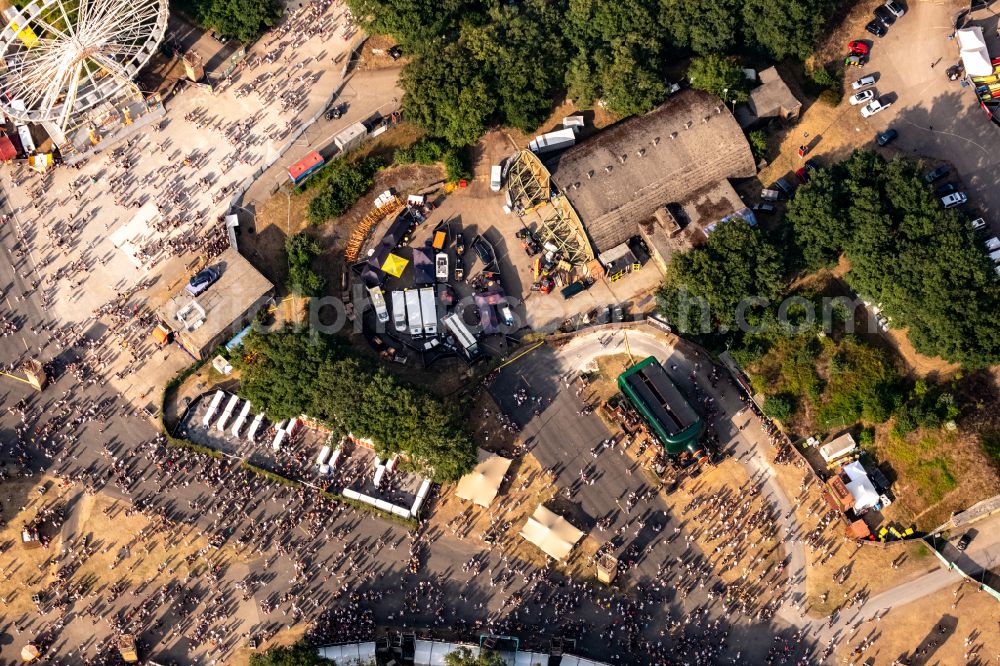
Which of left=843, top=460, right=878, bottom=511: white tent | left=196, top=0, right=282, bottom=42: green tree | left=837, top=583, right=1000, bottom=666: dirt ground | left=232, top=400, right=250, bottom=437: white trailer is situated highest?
Result: left=196, top=0, right=282, bottom=42: green tree

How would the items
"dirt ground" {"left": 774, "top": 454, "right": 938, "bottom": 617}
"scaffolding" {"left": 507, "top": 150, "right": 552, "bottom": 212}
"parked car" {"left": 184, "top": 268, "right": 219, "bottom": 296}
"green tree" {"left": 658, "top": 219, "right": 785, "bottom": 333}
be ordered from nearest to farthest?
"dirt ground" {"left": 774, "top": 454, "right": 938, "bottom": 617} → "green tree" {"left": 658, "top": 219, "right": 785, "bottom": 333} → "parked car" {"left": 184, "top": 268, "right": 219, "bottom": 296} → "scaffolding" {"left": 507, "top": 150, "right": 552, "bottom": 212}

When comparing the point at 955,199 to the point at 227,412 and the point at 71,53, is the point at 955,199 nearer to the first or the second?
the point at 227,412

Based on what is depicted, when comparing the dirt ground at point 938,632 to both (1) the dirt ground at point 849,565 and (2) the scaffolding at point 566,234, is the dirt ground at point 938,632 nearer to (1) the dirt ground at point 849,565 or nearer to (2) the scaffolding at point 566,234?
(1) the dirt ground at point 849,565

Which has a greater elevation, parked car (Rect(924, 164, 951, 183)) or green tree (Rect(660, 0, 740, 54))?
green tree (Rect(660, 0, 740, 54))

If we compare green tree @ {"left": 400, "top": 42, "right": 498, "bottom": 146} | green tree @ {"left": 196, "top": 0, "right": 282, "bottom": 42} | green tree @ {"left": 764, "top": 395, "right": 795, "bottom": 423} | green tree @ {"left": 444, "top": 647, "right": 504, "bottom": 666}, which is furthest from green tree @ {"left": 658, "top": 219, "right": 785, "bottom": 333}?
green tree @ {"left": 196, "top": 0, "right": 282, "bottom": 42}

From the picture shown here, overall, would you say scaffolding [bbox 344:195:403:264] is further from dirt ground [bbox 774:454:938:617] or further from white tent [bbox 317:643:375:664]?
dirt ground [bbox 774:454:938:617]

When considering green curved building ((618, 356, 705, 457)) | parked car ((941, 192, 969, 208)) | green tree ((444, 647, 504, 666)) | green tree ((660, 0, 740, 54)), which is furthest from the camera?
green tree ((660, 0, 740, 54))
